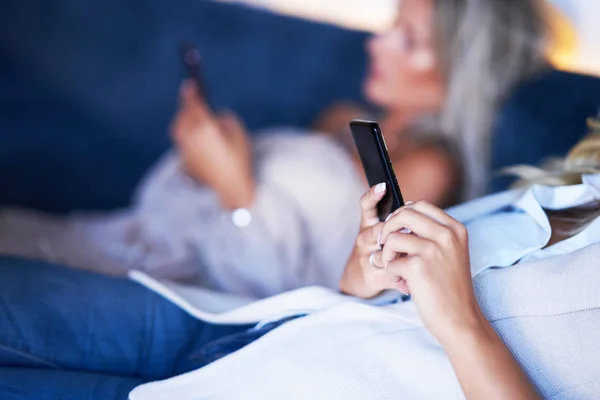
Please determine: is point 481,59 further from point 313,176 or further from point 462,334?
point 462,334

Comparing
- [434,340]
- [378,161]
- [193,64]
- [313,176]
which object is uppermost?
[193,64]

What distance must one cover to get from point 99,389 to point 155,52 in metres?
0.93

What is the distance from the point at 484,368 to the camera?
49 centimetres

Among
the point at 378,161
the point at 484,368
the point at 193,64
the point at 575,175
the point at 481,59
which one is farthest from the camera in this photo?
the point at 193,64

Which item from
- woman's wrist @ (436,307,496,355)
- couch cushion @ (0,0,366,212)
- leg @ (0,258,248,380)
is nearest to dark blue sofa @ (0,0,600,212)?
couch cushion @ (0,0,366,212)

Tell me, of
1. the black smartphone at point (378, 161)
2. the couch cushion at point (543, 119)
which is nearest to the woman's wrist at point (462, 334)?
the black smartphone at point (378, 161)

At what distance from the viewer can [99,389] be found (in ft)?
2.23

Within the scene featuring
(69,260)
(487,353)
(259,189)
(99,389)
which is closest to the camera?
(487,353)

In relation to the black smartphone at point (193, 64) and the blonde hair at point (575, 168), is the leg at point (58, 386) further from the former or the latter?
the black smartphone at point (193, 64)

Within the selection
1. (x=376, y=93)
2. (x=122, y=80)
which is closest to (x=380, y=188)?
(x=376, y=93)

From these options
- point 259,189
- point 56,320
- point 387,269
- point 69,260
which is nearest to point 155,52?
point 259,189

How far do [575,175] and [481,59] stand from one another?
514 mm

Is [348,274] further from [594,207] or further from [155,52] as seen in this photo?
[155,52]

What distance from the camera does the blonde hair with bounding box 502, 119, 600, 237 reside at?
687 mm
